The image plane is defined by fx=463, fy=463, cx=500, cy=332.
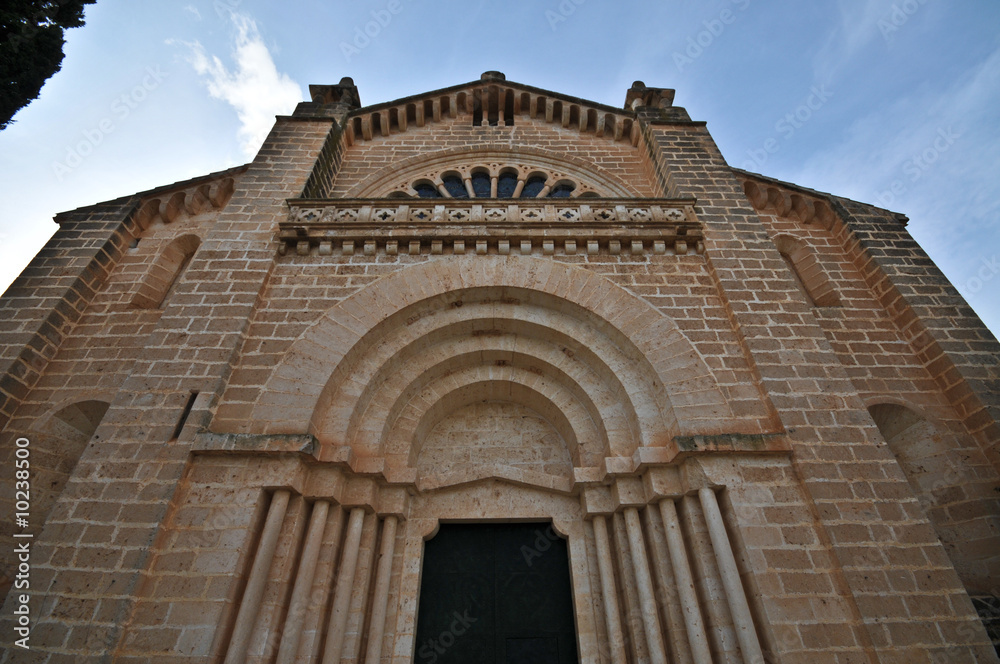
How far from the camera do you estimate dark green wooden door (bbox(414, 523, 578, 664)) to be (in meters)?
4.73

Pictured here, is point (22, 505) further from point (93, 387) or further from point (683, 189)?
point (683, 189)

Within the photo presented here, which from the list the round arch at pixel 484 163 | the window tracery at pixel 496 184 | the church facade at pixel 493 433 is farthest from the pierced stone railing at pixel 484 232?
the window tracery at pixel 496 184

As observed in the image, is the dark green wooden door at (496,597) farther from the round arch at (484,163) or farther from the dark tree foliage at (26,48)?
the dark tree foliage at (26,48)

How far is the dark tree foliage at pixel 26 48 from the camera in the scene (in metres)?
6.11

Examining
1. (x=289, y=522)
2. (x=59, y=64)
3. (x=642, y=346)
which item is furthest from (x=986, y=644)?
(x=59, y=64)

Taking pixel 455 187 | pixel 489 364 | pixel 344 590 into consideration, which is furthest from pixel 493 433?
pixel 455 187

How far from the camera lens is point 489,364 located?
6.26m

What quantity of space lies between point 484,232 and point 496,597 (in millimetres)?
4445

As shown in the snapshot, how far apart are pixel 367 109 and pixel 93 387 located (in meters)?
6.97

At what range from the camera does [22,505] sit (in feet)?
16.2

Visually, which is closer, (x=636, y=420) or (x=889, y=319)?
(x=636, y=420)

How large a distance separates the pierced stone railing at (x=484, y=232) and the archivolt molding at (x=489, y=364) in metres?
0.37

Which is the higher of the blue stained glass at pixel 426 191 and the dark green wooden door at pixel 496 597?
the blue stained glass at pixel 426 191

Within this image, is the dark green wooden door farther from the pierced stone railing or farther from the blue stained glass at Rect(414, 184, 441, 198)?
the blue stained glass at Rect(414, 184, 441, 198)
